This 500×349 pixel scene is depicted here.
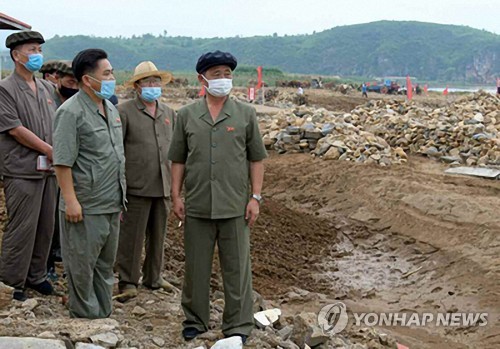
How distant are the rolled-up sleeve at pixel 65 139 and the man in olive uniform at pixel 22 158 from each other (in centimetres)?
65

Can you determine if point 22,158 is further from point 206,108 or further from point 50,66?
point 206,108

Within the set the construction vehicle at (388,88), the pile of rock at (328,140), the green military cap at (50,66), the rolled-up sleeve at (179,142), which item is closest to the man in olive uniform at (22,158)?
the green military cap at (50,66)

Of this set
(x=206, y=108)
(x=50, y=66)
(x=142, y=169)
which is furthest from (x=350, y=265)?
(x=206, y=108)

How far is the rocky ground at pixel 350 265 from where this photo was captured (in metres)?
4.31

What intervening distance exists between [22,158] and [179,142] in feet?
3.81

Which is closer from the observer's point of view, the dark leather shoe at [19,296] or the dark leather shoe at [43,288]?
the dark leather shoe at [19,296]

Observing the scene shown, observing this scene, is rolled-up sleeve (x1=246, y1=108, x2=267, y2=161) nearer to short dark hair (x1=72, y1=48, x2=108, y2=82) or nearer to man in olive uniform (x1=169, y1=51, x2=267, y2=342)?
man in olive uniform (x1=169, y1=51, x2=267, y2=342)

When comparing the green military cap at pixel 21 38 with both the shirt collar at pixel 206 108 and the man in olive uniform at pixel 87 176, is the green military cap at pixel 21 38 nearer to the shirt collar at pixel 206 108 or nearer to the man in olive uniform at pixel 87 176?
the man in olive uniform at pixel 87 176

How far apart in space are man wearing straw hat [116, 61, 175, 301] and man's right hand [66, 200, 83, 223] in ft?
3.11

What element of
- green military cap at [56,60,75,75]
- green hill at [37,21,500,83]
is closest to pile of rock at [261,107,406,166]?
green military cap at [56,60,75,75]

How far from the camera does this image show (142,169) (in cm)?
486

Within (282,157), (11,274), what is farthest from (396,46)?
(11,274)

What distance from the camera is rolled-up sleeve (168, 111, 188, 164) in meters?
4.19

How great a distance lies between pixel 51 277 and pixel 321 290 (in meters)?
3.25
